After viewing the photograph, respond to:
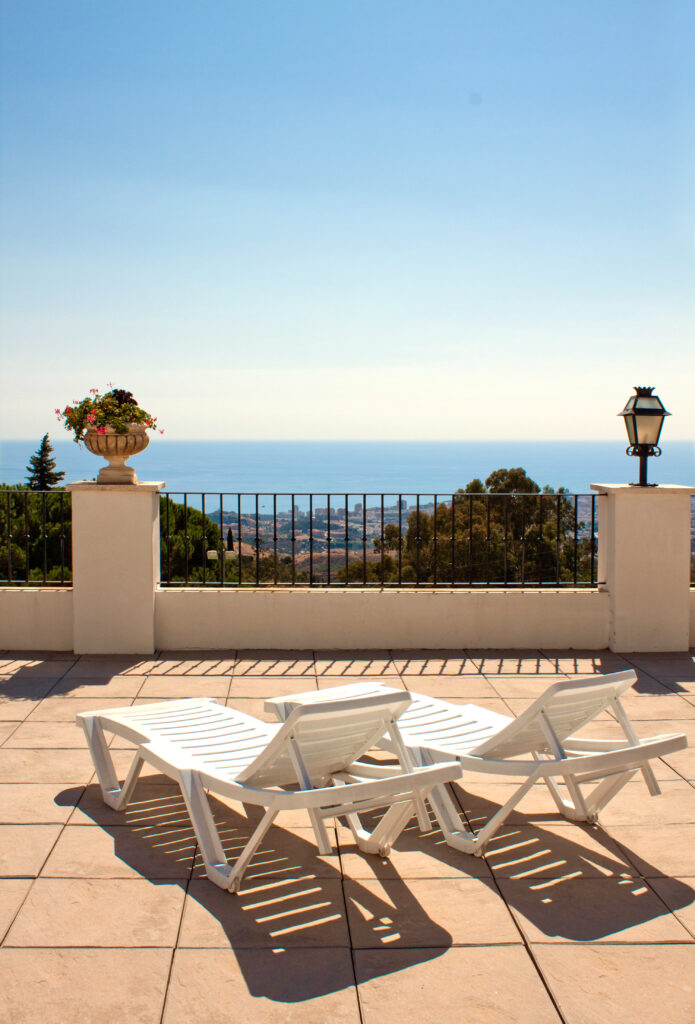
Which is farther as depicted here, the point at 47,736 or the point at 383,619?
the point at 383,619

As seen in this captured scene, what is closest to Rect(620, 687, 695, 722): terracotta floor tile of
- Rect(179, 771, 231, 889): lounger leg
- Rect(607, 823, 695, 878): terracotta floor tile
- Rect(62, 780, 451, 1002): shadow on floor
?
Rect(607, 823, 695, 878): terracotta floor tile

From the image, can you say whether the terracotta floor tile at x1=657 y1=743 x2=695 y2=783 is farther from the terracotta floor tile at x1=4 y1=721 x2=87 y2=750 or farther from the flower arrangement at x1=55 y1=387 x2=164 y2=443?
Result: the flower arrangement at x1=55 y1=387 x2=164 y2=443

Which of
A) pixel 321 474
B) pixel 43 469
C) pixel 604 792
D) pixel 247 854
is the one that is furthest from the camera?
pixel 321 474

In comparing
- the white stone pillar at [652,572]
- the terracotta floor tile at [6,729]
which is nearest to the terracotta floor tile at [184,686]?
the terracotta floor tile at [6,729]

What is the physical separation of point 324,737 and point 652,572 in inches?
170

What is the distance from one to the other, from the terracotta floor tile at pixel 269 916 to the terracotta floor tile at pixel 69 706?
2066 mm

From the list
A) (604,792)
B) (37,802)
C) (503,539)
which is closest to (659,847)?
(604,792)

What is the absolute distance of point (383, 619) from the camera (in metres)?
6.48

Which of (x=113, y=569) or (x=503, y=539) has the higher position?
(x=503, y=539)

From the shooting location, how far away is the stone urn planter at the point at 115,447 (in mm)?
6263

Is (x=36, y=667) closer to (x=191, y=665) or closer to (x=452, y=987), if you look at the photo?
(x=191, y=665)

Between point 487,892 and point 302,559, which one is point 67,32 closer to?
point 302,559

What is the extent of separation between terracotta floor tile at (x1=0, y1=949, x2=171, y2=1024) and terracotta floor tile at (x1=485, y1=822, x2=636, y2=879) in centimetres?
127

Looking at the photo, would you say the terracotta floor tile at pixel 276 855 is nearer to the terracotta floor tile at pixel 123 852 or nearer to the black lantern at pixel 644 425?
the terracotta floor tile at pixel 123 852
